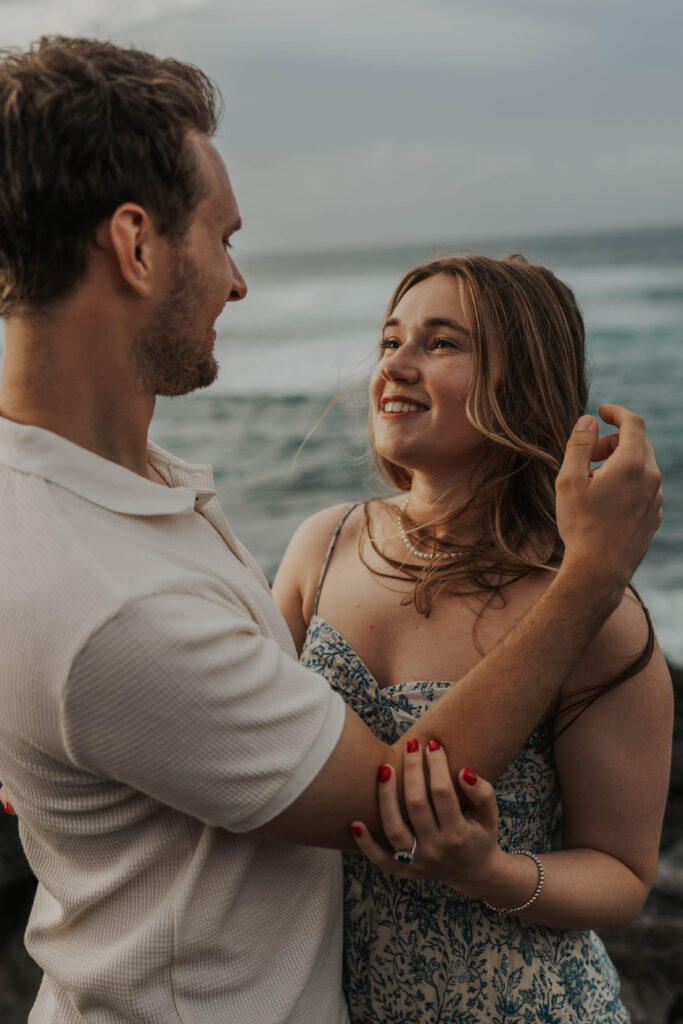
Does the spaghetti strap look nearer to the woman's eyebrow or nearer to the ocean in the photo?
the ocean

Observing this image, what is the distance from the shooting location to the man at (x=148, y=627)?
1.49m

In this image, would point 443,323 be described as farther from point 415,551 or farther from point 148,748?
point 148,748

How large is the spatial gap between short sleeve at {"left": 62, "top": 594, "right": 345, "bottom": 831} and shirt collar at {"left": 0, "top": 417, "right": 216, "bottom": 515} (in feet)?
0.91

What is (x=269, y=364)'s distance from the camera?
24.8 metres

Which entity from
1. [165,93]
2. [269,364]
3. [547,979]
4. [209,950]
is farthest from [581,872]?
[269,364]

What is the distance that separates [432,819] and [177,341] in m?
1.10

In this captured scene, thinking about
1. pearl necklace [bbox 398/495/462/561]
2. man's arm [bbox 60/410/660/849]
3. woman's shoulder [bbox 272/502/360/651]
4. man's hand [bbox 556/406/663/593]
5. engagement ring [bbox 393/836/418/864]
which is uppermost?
man's hand [bbox 556/406/663/593]

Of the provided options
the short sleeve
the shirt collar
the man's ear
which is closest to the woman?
the short sleeve

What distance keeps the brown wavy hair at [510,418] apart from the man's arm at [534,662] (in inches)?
22.7

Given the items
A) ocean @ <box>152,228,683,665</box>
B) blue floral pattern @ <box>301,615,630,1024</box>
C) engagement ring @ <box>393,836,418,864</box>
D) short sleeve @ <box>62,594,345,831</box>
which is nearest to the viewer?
short sleeve @ <box>62,594,345,831</box>

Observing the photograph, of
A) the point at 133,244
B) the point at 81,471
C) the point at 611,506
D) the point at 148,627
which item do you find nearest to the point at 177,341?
the point at 133,244

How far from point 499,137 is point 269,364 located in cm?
2351

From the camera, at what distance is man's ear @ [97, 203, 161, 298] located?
1.66 metres

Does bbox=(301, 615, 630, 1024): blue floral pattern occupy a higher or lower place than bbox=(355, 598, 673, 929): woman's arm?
lower
